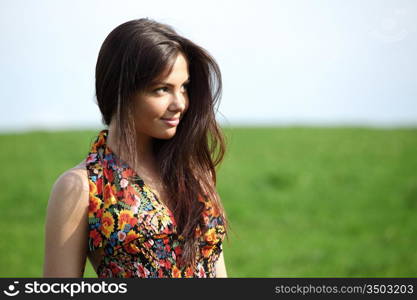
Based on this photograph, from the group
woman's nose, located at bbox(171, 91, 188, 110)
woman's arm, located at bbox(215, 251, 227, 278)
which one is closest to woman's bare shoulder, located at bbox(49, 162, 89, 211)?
woman's nose, located at bbox(171, 91, 188, 110)

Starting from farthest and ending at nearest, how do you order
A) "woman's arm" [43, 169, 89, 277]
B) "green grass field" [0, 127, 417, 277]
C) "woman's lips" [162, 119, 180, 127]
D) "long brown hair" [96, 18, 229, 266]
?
1. "green grass field" [0, 127, 417, 277]
2. "woman's lips" [162, 119, 180, 127]
3. "long brown hair" [96, 18, 229, 266]
4. "woman's arm" [43, 169, 89, 277]

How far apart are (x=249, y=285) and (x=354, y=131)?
1644 cm

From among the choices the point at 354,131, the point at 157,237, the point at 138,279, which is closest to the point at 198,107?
the point at 157,237

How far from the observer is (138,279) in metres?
3.30

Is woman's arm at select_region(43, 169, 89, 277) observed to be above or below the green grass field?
above

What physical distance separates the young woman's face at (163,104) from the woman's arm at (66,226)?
0.51 metres

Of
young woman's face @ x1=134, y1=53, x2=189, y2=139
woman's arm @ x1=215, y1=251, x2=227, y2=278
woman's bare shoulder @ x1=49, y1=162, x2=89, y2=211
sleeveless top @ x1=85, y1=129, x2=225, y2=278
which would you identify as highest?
young woman's face @ x1=134, y1=53, x2=189, y2=139

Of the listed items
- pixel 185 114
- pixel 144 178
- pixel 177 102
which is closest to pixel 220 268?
pixel 144 178

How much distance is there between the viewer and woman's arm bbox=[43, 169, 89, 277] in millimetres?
3168

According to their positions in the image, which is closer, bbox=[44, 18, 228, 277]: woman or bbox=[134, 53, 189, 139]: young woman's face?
bbox=[44, 18, 228, 277]: woman

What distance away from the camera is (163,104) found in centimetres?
338

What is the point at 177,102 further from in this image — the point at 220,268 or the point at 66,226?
the point at 220,268

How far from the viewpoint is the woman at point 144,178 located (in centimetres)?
322

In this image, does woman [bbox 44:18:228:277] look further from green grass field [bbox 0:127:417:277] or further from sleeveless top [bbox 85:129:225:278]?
green grass field [bbox 0:127:417:277]
